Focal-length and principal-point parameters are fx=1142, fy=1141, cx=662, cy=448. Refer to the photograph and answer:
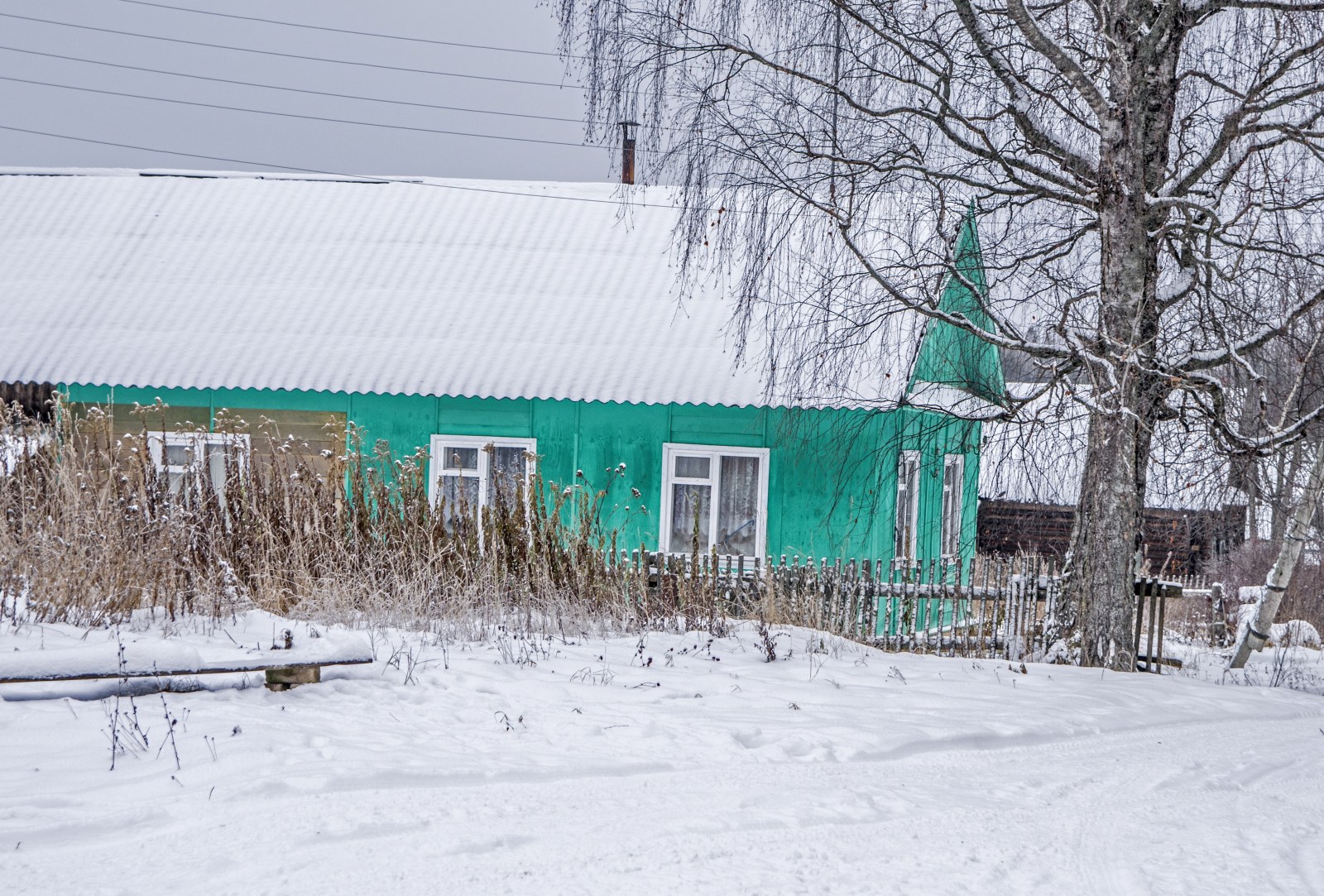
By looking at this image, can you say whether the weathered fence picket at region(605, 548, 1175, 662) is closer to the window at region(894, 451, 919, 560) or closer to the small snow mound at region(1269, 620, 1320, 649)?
the window at region(894, 451, 919, 560)

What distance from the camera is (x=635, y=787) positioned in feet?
15.3

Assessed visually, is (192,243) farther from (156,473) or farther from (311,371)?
(156,473)

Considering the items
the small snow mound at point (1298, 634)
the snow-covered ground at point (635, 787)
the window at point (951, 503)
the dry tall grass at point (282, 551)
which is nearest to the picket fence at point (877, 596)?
the dry tall grass at point (282, 551)

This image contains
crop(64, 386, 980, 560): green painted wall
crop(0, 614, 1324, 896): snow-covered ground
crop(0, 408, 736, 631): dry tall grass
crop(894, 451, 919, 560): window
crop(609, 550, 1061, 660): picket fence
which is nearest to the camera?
crop(0, 614, 1324, 896): snow-covered ground

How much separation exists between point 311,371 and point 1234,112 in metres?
10.0

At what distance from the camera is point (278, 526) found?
8570mm

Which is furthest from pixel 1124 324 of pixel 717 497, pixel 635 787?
pixel 717 497

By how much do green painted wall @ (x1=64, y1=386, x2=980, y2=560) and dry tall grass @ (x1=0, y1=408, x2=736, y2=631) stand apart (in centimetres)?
378

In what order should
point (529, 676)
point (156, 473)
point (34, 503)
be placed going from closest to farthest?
1. point (529, 676)
2. point (34, 503)
3. point (156, 473)

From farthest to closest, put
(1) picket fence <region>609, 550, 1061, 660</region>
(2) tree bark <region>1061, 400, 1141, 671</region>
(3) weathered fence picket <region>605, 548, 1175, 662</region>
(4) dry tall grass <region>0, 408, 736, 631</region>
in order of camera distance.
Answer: (1) picket fence <region>609, 550, 1061, 660</region> → (3) weathered fence picket <region>605, 548, 1175, 662</region> → (2) tree bark <region>1061, 400, 1141, 671</region> → (4) dry tall grass <region>0, 408, 736, 631</region>

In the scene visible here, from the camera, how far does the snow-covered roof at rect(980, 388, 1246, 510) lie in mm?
8102

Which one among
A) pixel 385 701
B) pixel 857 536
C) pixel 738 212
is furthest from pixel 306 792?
pixel 857 536

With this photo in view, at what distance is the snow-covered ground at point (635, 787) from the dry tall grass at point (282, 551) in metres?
0.64

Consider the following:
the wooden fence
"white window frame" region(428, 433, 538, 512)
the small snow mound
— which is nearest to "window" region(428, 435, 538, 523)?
"white window frame" region(428, 433, 538, 512)
